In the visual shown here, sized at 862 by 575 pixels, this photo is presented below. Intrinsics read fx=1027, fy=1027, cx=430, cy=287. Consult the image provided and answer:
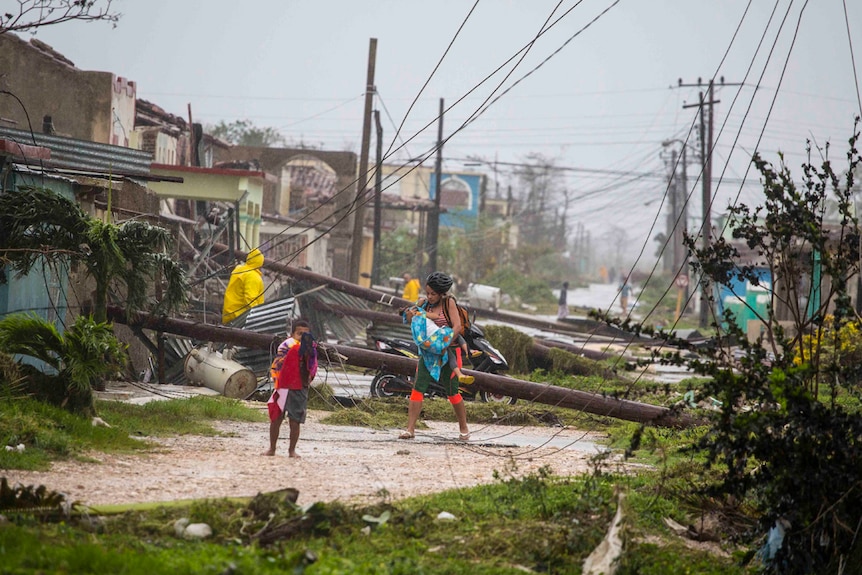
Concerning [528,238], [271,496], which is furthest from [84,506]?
[528,238]

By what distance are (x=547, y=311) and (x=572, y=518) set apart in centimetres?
4441

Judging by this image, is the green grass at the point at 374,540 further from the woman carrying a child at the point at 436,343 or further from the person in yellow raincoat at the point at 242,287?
the person in yellow raincoat at the point at 242,287

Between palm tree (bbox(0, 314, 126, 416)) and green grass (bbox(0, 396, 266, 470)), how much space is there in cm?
22

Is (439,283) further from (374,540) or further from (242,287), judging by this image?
(242,287)

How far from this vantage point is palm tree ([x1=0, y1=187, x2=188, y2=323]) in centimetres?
1054

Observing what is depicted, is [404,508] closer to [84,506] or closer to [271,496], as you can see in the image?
[271,496]

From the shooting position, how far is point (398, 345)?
1537cm

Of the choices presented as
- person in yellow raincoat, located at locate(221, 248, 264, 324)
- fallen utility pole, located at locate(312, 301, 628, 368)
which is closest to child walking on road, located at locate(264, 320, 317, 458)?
person in yellow raincoat, located at locate(221, 248, 264, 324)

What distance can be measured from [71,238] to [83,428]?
7.90ft

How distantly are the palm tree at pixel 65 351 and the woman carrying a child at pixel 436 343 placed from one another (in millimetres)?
3265

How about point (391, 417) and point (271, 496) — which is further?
point (391, 417)

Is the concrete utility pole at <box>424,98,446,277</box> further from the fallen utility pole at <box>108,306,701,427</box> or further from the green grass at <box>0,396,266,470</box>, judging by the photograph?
the green grass at <box>0,396,266,470</box>

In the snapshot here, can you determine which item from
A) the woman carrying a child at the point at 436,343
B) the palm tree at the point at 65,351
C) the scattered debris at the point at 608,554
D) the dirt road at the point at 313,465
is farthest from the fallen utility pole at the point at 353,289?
the scattered debris at the point at 608,554

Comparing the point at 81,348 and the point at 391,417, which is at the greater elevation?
the point at 81,348
